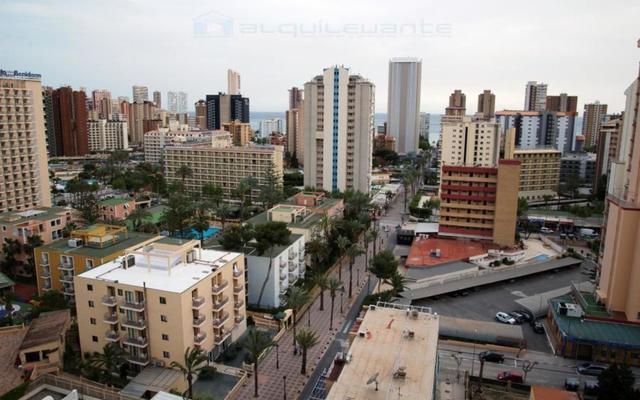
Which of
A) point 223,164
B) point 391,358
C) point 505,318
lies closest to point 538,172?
point 505,318

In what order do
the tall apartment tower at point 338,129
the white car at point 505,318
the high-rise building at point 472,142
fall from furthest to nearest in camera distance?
the high-rise building at point 472,142
the tall apartment tower at point 338,129
the white car at point 505,318

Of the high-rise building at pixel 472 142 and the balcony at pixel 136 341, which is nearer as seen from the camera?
the balcony at pixel 136 341

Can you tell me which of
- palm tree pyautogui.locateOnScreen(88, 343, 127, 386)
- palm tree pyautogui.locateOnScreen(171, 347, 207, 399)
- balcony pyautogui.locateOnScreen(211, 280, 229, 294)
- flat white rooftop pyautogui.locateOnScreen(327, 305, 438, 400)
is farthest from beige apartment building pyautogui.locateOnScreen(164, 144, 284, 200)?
flat white rooftop pyautogui.locateOnScreen(327, 305, 438, 400)

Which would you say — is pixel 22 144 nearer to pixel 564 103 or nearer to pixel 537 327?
pixel 537 327

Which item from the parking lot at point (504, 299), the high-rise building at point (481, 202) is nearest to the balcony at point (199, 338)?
the parking lot at point (504, 299)

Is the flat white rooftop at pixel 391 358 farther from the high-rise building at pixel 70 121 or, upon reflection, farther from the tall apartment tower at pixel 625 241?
the high-rise building at pixel 70 121

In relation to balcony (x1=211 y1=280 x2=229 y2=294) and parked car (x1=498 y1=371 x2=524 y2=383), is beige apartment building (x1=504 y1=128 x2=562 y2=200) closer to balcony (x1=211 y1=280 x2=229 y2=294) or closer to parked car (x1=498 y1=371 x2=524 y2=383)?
parked car (x1=498 y1=371 x2=524 y2=383)

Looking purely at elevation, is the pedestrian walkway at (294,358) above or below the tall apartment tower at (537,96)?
below
